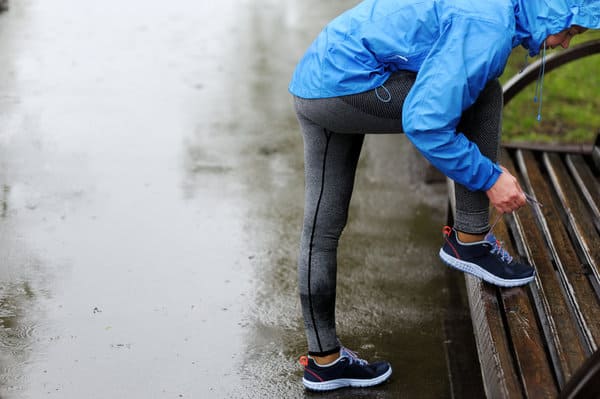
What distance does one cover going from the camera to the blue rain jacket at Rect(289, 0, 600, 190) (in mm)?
2307

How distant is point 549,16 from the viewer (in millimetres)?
2375

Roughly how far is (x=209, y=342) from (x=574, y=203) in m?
1.74

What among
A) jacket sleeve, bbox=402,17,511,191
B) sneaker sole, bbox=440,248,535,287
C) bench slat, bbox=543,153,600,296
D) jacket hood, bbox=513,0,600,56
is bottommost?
bench slat, bbox=543,153,600,296

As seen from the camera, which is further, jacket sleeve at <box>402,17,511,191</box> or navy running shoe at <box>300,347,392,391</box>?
navy running shoe at <box>300,347,392,391</box>

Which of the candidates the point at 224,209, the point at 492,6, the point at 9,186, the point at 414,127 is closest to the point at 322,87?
the point at 414,127

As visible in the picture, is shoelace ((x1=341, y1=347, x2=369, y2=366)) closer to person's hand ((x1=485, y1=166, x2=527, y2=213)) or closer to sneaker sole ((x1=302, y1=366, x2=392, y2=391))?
sneaker sole ((x1=302, y1=366, x2=392, y2=391))

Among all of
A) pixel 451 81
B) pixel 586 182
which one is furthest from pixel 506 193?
pixel 586 182

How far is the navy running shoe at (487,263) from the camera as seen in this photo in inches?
114

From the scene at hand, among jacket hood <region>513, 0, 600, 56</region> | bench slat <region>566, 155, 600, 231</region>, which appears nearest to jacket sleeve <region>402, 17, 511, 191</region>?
jacket hood <region>513, 0, 600, 56</region>

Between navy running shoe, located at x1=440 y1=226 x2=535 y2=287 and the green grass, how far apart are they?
2.66 metres

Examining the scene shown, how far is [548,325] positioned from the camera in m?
2.72

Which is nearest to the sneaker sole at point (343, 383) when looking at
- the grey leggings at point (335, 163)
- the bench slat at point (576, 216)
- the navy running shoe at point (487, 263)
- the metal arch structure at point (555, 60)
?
the grey leggings at point (335, 163)

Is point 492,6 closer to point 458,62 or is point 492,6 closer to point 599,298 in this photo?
point 458,62

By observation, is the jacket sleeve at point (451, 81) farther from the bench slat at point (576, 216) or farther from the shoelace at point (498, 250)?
the bench slat at point (576, 216)
